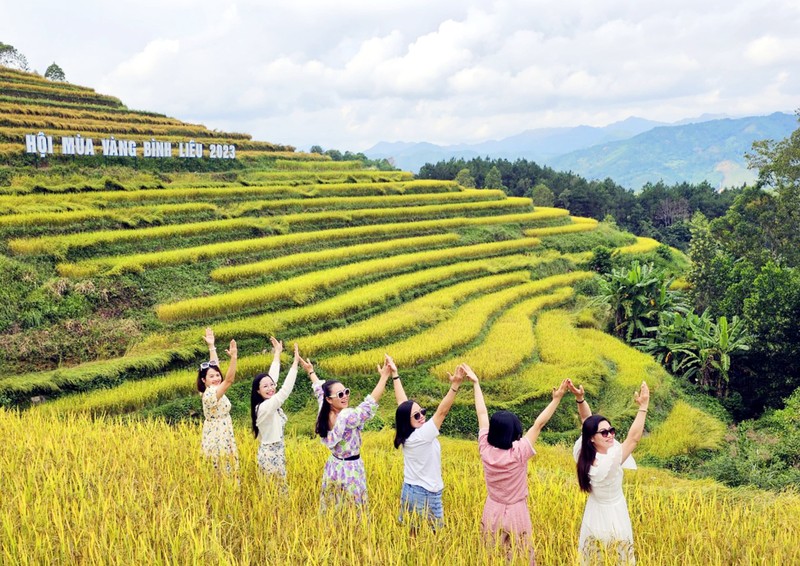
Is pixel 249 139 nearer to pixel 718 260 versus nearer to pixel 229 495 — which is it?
pixel 718 260

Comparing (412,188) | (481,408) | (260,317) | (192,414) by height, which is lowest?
(192,414)

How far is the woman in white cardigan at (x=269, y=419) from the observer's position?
4.22 meters

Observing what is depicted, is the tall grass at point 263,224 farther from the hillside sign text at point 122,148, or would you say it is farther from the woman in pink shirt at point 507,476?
the woman in pink shirt at point 507,476

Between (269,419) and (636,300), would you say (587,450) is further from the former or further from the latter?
(636,300)

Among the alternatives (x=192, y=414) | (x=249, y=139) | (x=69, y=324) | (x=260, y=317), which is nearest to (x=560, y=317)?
(x=260, y=317)

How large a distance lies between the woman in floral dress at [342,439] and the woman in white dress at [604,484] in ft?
4.27

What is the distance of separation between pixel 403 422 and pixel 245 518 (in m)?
1.11

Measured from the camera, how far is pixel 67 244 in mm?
13430

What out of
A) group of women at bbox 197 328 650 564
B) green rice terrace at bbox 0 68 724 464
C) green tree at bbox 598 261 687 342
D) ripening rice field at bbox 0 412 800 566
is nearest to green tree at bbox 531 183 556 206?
green rice terrace at bbox 0 68 724 464

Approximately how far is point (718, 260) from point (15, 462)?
19048mm

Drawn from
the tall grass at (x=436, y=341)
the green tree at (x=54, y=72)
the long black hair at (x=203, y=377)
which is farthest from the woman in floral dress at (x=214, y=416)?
the green tree at (x=54, y=72)

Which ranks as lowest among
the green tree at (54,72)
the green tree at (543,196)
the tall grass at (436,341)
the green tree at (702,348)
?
the green tree at (702,348)

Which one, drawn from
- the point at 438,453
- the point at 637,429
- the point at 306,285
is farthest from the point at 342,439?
the point at 306,285

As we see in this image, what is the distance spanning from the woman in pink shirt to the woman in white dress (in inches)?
10.7
